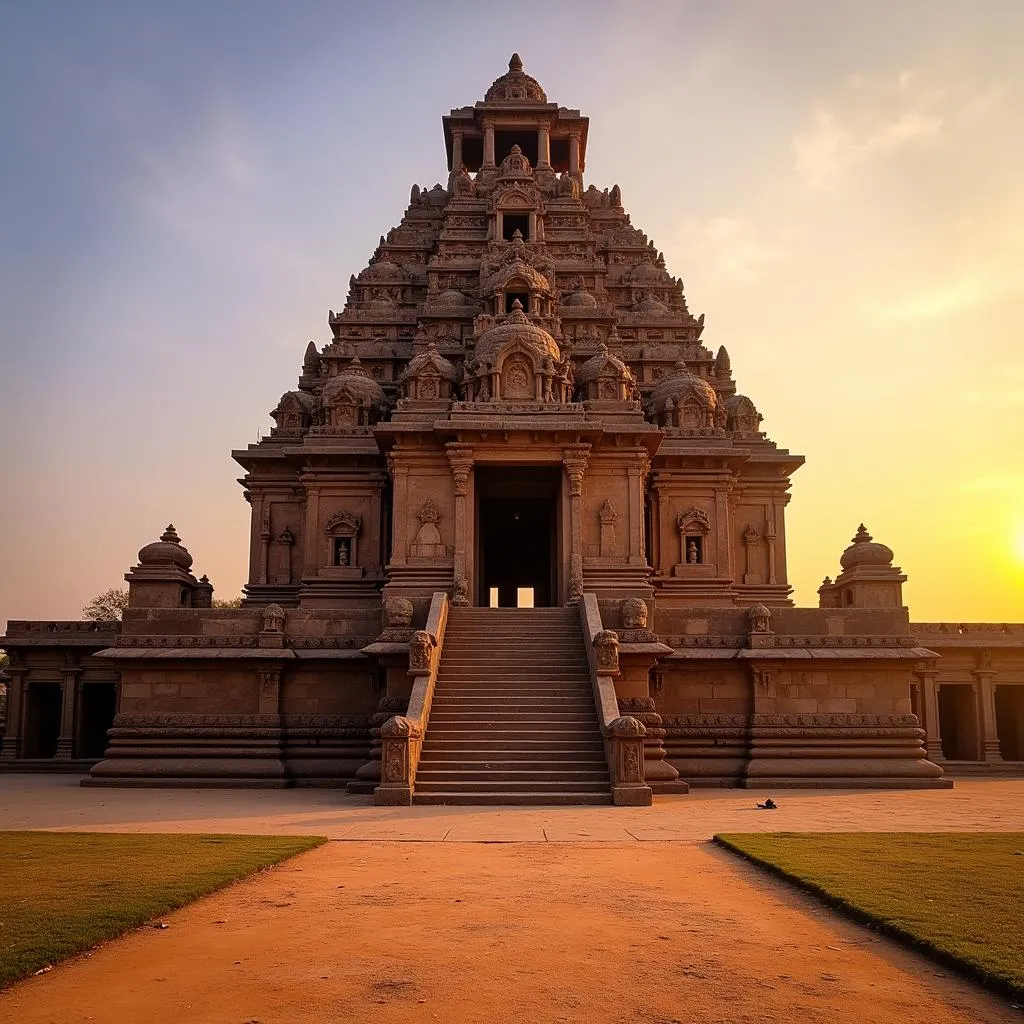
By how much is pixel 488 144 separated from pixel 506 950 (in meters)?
46.8

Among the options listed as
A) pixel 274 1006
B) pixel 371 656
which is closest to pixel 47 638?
pixel 371 656

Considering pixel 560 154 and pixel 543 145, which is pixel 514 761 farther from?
pixel 560 154

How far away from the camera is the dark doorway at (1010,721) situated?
37.2 m

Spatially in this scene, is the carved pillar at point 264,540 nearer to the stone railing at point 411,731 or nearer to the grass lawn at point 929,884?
the stone railing at point 411,731

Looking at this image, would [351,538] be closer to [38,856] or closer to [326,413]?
[326,413]

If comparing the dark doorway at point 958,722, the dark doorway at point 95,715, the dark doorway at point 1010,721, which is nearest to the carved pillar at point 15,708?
the dark doorway at point 95,715

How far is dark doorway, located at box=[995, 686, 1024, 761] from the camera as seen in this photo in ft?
122

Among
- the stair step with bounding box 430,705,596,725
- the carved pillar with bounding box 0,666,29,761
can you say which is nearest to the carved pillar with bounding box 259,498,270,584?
the carved pillar with bounding box 0,666,29,761

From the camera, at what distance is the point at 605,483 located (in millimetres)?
30172

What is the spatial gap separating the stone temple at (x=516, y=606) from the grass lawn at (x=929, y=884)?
6064 mm

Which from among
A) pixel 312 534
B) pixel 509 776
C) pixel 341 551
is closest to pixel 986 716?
pixel 341 551

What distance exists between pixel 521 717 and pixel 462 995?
14.2 metres

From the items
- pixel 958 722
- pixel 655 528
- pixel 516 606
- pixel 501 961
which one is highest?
pixel 655 528

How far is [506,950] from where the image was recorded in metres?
8.14
